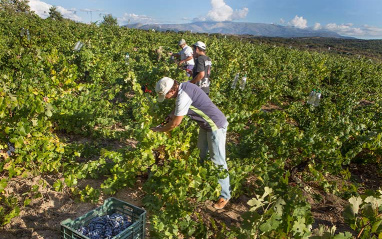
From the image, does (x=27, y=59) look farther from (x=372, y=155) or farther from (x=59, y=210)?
(x=372, y=155)

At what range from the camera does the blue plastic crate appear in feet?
7.04

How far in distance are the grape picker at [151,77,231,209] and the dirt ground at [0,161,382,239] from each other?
0.21 meters

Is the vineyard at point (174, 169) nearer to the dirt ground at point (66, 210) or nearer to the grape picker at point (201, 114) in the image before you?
the dirt ground at point (66, 210)

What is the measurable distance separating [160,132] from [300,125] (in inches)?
131

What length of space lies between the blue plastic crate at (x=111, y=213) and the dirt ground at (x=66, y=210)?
1.26 ft

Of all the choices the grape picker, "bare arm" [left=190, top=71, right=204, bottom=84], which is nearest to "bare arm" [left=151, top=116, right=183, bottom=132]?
the grape picker

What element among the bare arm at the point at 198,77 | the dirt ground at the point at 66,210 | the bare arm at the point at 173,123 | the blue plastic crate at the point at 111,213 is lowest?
A: the dirt ground at the point at 66,210

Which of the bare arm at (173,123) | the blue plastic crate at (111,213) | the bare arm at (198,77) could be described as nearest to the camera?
the blue plastic crate at (111,213)

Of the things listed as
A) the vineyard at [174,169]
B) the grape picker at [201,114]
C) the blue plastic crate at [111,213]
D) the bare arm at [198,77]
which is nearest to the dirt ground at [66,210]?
the vineyard at [174,169]

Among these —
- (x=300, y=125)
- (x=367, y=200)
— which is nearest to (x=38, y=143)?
(x=367, y=200)

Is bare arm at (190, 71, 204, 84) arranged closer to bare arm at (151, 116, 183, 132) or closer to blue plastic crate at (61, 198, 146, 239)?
bare arm at (151, 116, 183, 132)

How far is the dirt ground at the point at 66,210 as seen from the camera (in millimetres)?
2701

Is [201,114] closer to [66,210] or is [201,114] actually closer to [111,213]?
[111,213]

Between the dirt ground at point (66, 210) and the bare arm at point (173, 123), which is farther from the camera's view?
the bare arm at point (173, 123)
